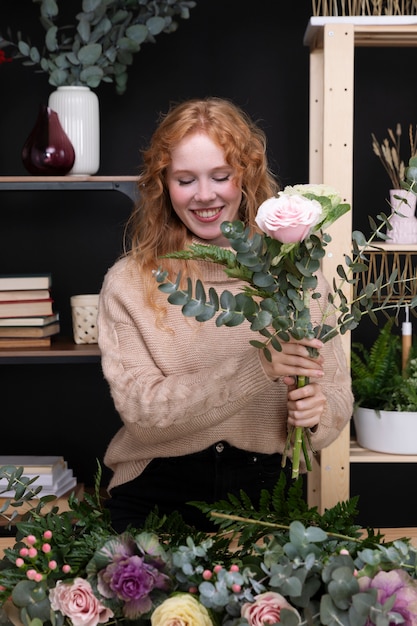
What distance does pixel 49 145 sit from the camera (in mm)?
2670

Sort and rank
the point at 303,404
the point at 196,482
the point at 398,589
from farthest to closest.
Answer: the point at 196,482 → the point at 303,404 → the point at 398,589

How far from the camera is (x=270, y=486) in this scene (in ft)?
6.54

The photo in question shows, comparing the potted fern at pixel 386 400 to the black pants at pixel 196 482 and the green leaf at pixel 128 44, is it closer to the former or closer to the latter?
the black pants at pixel 196 482

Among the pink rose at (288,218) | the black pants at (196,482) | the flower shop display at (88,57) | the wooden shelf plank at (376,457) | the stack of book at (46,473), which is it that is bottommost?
the stack of book at (46,473)

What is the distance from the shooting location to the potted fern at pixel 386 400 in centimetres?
263

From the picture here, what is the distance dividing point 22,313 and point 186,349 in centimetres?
98

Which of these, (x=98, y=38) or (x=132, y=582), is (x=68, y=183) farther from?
(x=132, y=582)

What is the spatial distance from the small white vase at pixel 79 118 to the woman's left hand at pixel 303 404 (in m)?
1.40

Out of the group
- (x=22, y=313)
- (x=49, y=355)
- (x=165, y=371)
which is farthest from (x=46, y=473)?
(x=165, y=371)

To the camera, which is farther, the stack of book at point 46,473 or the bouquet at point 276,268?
the stack of book at point 46,473

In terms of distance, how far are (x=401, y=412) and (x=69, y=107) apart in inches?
53.9

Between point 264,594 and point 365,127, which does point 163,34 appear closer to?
point 365,127

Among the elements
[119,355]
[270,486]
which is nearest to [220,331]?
[119,355]

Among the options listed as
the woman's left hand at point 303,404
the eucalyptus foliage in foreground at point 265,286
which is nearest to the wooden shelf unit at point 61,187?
the woman's left hand at point 303,404
